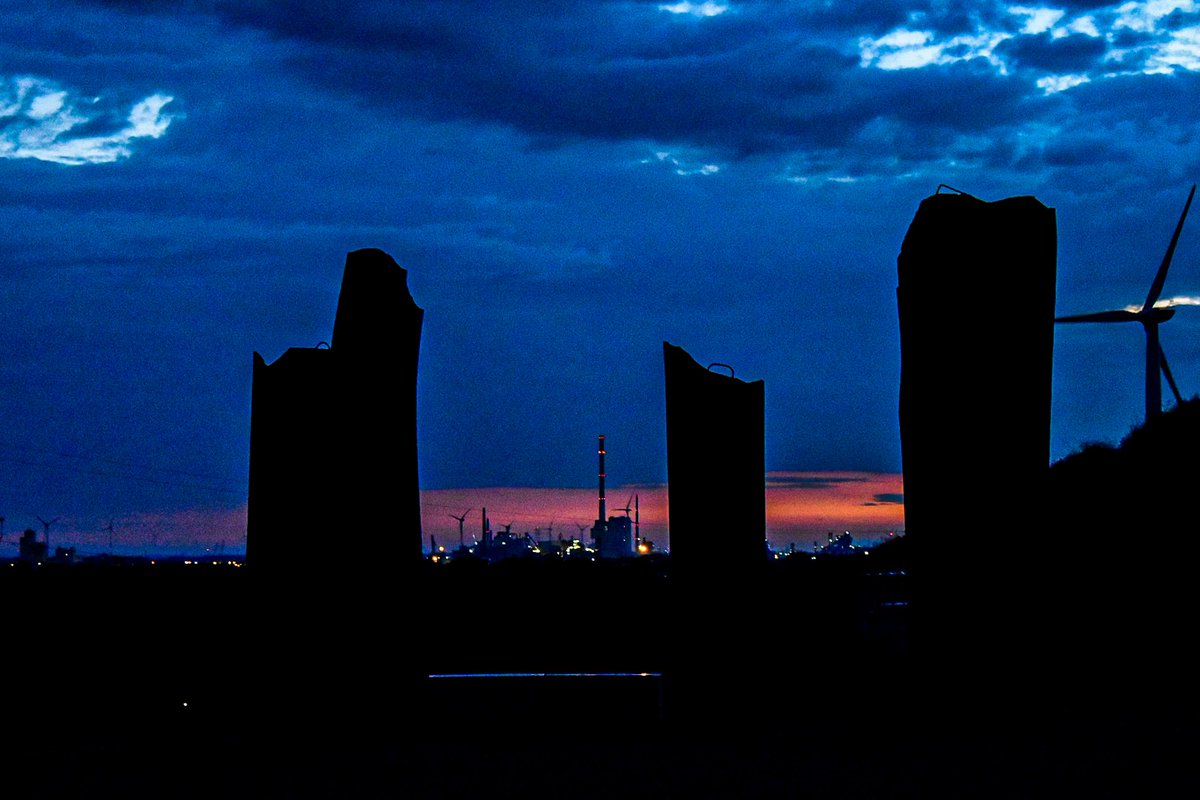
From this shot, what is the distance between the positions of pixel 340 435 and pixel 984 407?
4.82 meters

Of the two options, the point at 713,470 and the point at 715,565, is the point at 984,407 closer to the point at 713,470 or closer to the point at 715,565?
the point at 713,470

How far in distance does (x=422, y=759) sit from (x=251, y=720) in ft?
5.59

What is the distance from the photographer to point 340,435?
373 inches

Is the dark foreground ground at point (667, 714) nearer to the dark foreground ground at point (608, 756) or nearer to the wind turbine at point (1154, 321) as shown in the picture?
the dark foreground ground at point (608, 756)

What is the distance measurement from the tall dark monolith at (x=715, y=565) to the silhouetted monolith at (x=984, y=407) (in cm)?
135

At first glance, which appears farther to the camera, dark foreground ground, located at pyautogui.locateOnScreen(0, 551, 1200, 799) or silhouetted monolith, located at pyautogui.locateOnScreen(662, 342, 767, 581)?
silhouetted monolith, located at pyautogui.locateOnScreen(662, 342, 767, 581)

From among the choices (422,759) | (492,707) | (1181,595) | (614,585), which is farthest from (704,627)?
(614,585)

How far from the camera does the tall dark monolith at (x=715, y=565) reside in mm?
9570

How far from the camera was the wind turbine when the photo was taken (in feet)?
110

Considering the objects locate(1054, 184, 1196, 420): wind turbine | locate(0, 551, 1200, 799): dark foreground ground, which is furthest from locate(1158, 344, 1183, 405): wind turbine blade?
locate(0, 551, 1200, 799): dark foreground ground

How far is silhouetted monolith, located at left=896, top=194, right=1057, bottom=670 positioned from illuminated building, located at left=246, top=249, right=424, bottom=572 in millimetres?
4047

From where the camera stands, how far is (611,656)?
15.8 metres

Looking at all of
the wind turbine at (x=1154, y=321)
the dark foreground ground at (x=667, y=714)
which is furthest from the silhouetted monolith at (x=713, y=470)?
the wind turbine at (x=1154, y=321)

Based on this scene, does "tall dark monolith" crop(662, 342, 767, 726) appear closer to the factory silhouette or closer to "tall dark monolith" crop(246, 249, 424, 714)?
the factory silhouette
